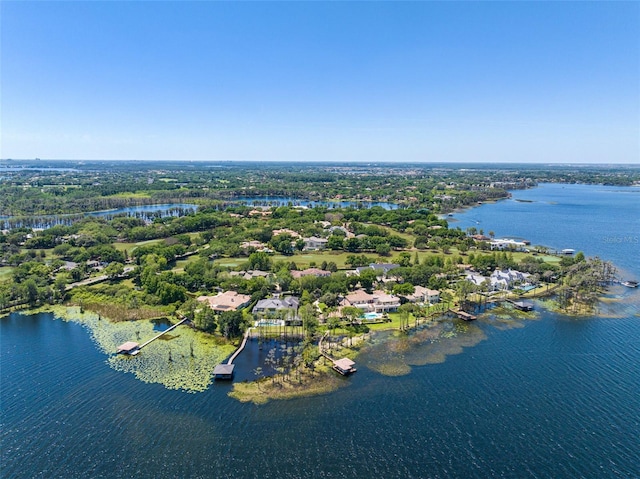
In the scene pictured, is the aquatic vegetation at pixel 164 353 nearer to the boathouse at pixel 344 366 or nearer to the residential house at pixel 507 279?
the boathouse at pixel 344 366

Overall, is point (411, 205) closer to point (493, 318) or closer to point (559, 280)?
point (559, 280)

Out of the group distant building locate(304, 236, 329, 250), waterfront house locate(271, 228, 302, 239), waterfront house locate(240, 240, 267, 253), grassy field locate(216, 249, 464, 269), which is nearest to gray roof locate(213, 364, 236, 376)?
grassy field locate(216, 249, 464, 269)

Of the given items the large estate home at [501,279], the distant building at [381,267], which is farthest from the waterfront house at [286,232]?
the large estate home at [501,279]

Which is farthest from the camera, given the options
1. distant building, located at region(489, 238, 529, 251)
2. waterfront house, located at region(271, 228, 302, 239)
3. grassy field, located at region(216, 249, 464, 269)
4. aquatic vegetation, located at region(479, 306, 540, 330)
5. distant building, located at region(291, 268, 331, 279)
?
waterfront house, located at region(271, 228, 302, 239)

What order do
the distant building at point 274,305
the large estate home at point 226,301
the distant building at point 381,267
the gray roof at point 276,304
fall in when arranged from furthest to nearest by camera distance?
the distant building at point 381,267, the large estate home at point 226,301, the gray roof at point 276,304, the distant building at point 274,305

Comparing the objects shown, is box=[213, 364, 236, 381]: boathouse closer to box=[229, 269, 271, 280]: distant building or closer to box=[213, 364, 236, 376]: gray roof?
box=[213, 364, 236, 376]: gray roof

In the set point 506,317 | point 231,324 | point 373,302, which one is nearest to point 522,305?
point 506,317
